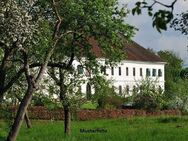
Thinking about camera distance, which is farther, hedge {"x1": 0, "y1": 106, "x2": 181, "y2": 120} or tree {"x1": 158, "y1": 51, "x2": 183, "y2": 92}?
tree {"x1": 158, "y1": 51, "x2": 183, "y2": 92}

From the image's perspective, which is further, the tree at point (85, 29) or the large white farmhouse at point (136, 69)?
the large white farmhouse at point (136, 69)

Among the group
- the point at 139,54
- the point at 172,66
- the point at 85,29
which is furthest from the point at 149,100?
the point at 172,66

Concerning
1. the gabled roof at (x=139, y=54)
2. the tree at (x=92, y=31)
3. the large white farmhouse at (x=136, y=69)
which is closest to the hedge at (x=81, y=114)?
the tree at (x=92, y=31)

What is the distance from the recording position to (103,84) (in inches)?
1155

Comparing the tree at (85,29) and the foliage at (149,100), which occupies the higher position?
the tree at (85,29)

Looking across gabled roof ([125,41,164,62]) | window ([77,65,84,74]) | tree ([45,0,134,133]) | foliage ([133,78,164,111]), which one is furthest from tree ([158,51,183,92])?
tree ([45,0,134,133])

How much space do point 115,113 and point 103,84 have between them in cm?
3033

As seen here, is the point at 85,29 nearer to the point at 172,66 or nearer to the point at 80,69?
the point at 80,69

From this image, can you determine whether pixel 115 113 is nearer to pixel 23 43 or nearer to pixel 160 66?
pixel 23 43

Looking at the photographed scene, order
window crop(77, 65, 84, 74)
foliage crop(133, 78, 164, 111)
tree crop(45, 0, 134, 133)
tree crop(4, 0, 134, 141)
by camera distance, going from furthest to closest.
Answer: foliage crop(133, 78, 164, 111) < window crop(77, 65, 84, 74) < tree crop(45, 0, 134, 133) < tree crop(4, 0, 134, 141)

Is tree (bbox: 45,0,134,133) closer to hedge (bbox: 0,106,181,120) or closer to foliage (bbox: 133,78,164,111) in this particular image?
hedge (bbox: 0,106,181,120)

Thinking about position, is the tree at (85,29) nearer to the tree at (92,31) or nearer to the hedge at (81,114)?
the tree at (92,31)

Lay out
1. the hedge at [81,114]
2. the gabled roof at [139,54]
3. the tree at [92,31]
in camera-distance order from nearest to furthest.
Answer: the tree at [92,31] < the hedge at [81,114] < the gabled roof at [139,54]

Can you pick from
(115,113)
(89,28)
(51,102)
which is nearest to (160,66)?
(115,113)
